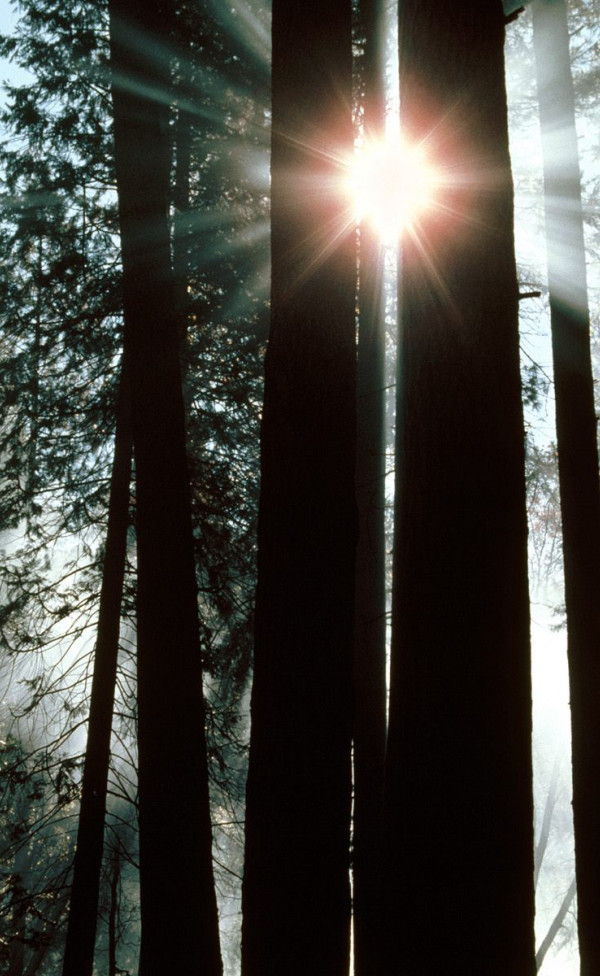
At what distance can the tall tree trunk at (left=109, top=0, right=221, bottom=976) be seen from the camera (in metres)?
4.52

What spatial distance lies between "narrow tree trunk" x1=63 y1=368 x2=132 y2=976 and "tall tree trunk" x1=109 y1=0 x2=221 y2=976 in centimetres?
219

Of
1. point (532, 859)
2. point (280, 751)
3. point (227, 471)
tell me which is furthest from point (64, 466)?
point (532, 859)

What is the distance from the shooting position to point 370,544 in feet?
27.7

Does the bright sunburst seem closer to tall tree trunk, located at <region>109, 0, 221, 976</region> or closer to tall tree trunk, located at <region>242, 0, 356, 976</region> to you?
tall tree trunk, located at <region>242, 0, 356, 976</region>

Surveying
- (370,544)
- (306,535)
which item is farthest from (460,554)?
(370,544)

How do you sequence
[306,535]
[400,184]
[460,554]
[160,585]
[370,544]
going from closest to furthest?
[460,554] < [306,535] < [400,184] < [160,585] < [370,544]

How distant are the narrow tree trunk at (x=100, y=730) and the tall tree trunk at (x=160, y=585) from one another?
7.19ft

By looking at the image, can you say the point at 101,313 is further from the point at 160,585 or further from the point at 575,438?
the point at 575,438

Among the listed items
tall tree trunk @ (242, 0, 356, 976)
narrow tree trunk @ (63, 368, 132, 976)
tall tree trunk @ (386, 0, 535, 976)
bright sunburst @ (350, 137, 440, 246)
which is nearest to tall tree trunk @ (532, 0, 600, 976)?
bright sunburst @ (350, 137, 440, 246)

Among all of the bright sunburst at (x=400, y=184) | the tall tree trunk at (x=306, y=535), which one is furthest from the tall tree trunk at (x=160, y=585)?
the bright sunburst at (x=400, y=184)

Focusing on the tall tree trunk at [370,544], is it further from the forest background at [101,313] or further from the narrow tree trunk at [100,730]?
the narrow tree trunk at [100,730]

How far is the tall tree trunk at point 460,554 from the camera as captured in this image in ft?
8.62

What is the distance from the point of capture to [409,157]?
327 centimetres

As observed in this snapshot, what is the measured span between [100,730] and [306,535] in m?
4.62
